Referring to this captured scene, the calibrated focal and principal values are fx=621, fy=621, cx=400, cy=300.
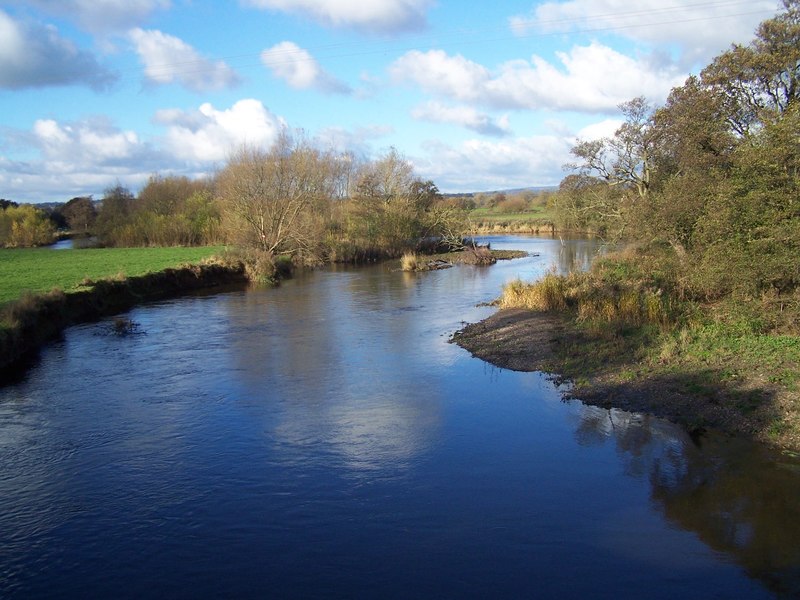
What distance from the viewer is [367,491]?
30.0ft

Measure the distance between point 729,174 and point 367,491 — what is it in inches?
599

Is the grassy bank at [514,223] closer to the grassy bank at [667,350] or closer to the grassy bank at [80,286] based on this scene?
the grassy bank at [80,286]

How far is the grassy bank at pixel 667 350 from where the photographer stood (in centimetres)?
1134

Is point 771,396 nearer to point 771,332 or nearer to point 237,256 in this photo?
point 771,332

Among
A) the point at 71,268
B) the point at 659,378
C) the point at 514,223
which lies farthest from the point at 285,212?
the point at 514,223

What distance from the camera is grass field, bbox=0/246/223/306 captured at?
25.3 m

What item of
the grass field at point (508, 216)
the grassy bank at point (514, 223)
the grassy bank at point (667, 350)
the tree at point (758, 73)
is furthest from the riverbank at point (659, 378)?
the grass field at point (508, 216)

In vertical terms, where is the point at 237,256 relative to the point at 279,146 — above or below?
below

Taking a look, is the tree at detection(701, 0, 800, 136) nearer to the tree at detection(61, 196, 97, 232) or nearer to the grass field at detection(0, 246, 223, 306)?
the grass field at detection(0, 246, 223, 306)

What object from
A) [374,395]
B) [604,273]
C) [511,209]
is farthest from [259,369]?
[511,209]

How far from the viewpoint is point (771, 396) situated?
11273 mm

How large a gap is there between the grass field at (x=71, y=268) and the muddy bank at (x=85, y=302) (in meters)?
0.85

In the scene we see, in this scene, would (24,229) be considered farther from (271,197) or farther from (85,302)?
(85,302)

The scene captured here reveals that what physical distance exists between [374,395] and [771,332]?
9434 mm
